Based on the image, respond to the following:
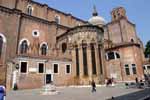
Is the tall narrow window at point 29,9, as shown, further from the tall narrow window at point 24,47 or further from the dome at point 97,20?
the dome at point 97,20

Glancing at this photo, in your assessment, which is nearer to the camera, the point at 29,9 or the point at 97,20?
the point at 29,9

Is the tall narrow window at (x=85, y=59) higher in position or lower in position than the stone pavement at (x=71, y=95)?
higher

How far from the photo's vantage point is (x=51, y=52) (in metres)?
26.0

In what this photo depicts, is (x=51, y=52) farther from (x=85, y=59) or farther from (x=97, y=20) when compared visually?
(x=97, y=20)

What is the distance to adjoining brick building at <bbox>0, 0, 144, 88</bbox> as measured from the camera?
746 inches

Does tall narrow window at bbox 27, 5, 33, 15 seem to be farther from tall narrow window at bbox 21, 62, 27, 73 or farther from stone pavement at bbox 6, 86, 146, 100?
stone pavement at bbox 6, 86, 146, 100

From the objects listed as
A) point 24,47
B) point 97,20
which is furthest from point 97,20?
point 24,47

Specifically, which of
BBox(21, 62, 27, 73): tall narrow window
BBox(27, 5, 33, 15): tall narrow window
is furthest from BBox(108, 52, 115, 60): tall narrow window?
BBox(27, 5, 33, 15): tall narrow window

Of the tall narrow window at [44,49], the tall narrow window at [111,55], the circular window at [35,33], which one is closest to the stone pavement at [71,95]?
the tall narrow window at [44,49]

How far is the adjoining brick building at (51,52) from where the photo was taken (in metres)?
19.0

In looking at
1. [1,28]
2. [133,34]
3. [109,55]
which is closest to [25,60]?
[1,28]

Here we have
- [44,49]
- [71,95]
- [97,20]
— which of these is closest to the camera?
[71,95]

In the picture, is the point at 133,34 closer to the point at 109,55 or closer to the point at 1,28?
the point at 109,55

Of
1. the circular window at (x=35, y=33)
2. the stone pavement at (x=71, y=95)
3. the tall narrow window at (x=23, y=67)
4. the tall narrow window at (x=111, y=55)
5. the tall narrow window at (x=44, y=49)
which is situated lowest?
the stone pavement at (x=71, y=95)
